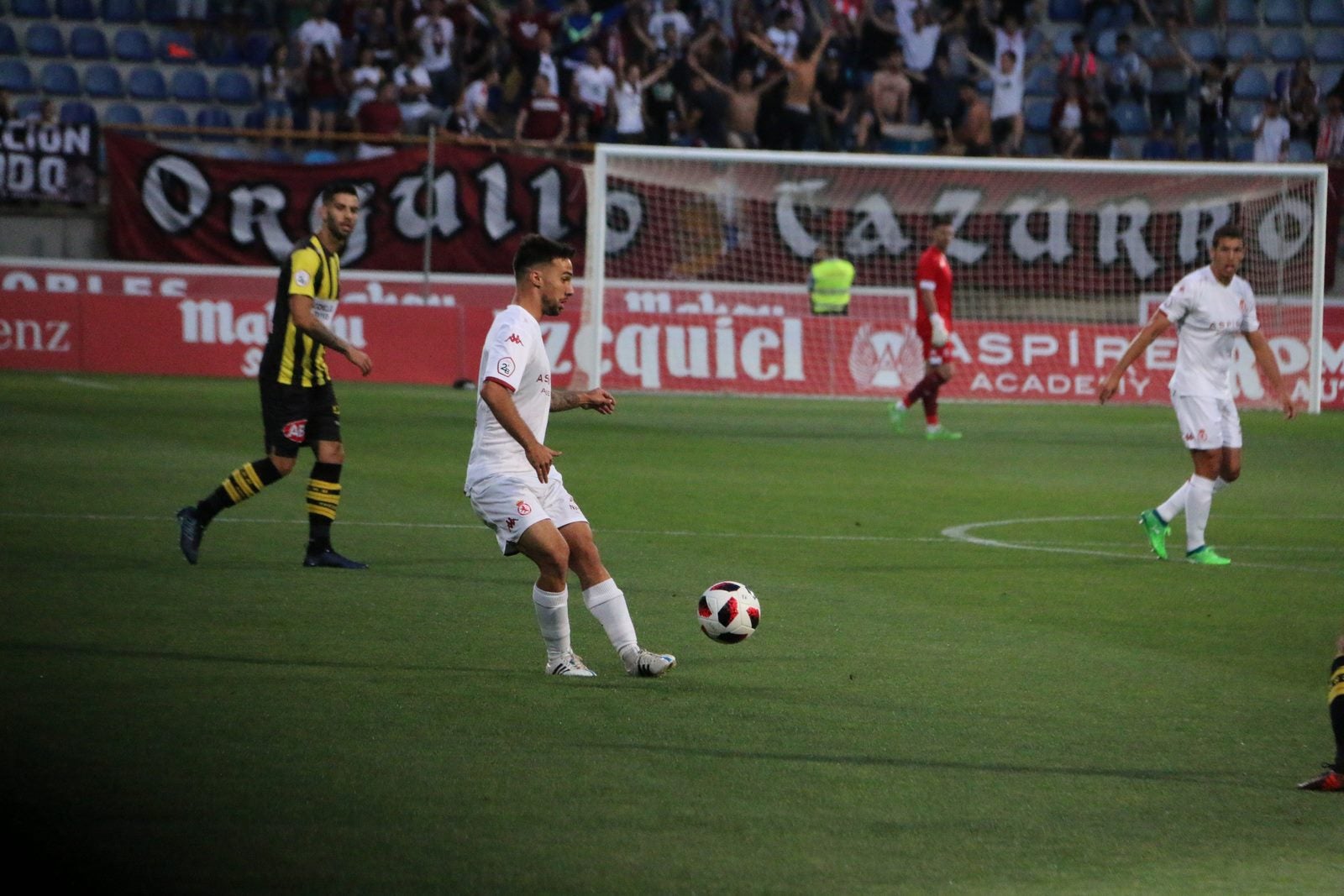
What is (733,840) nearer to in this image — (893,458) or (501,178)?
(893,458)

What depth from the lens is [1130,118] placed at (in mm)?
29141

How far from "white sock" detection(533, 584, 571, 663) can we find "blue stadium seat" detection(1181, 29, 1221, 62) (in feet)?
83.9

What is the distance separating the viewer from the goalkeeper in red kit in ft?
66.2

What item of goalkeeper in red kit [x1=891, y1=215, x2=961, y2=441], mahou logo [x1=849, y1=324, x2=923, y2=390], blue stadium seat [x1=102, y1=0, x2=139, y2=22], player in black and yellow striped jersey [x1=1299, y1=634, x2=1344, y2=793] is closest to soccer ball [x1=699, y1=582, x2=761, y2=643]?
player in black and yellow striped jersey [x1=1299, y1=634, x2=1344, y2=793]

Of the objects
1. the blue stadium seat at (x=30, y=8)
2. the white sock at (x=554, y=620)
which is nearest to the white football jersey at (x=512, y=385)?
the white sock at (x=554, y=620)

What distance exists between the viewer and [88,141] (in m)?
25.6

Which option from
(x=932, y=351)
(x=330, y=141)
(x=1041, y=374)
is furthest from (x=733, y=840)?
(x=330, y=141)

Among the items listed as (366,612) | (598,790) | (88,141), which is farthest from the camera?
(88,141)

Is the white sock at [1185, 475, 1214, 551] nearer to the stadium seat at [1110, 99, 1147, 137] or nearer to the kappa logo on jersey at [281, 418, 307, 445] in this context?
the kappa logo on jersey at [281, 418, 307, 445]

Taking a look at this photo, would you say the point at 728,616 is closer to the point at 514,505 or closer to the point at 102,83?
the point at 514,505

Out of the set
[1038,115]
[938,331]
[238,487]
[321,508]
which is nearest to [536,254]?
[321,508]

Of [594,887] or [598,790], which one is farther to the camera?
[598,790]

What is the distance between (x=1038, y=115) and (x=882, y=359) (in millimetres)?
6243

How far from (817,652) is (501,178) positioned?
1952 centimetres
